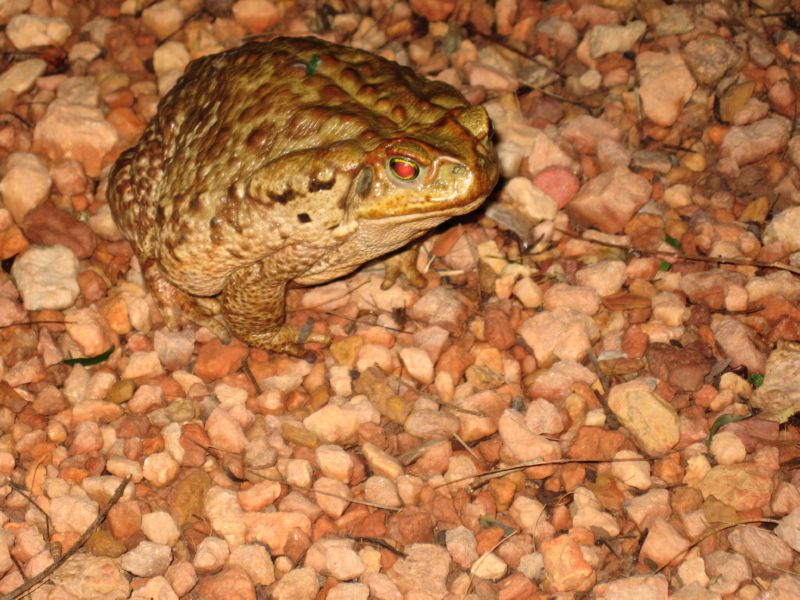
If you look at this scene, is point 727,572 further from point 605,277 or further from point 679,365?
point 605,277

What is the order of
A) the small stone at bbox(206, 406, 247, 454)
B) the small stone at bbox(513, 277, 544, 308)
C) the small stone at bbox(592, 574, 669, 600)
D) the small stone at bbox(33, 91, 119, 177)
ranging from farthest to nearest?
1. the small stone at bbox(33, 91, 119, 177)
2. the small stone at bbox(513, 277, 544, 308)
3. the small stone at bbox(206, 406, 247, 454)
4. the small stone at bbox(592, 574, 669, 600)

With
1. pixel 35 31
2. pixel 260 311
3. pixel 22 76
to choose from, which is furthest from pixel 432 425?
pixel 35 31

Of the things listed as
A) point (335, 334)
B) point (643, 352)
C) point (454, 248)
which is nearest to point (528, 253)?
point (454, 248)

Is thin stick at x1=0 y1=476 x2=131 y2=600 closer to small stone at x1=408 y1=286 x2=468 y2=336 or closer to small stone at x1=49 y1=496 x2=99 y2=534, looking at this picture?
small stone at x1=49 y1=496 x2=99 y2=534

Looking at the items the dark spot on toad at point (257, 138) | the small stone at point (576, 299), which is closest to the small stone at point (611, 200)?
the small stone at point (576, 299)

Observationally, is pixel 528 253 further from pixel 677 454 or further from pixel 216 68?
pixel 216 68

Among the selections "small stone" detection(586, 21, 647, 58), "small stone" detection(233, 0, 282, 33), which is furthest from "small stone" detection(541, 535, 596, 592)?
"small stone" detection(233, 0, 282, 33)

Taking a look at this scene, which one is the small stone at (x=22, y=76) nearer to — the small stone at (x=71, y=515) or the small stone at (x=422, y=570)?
the small stone at (x=71, y=515)
